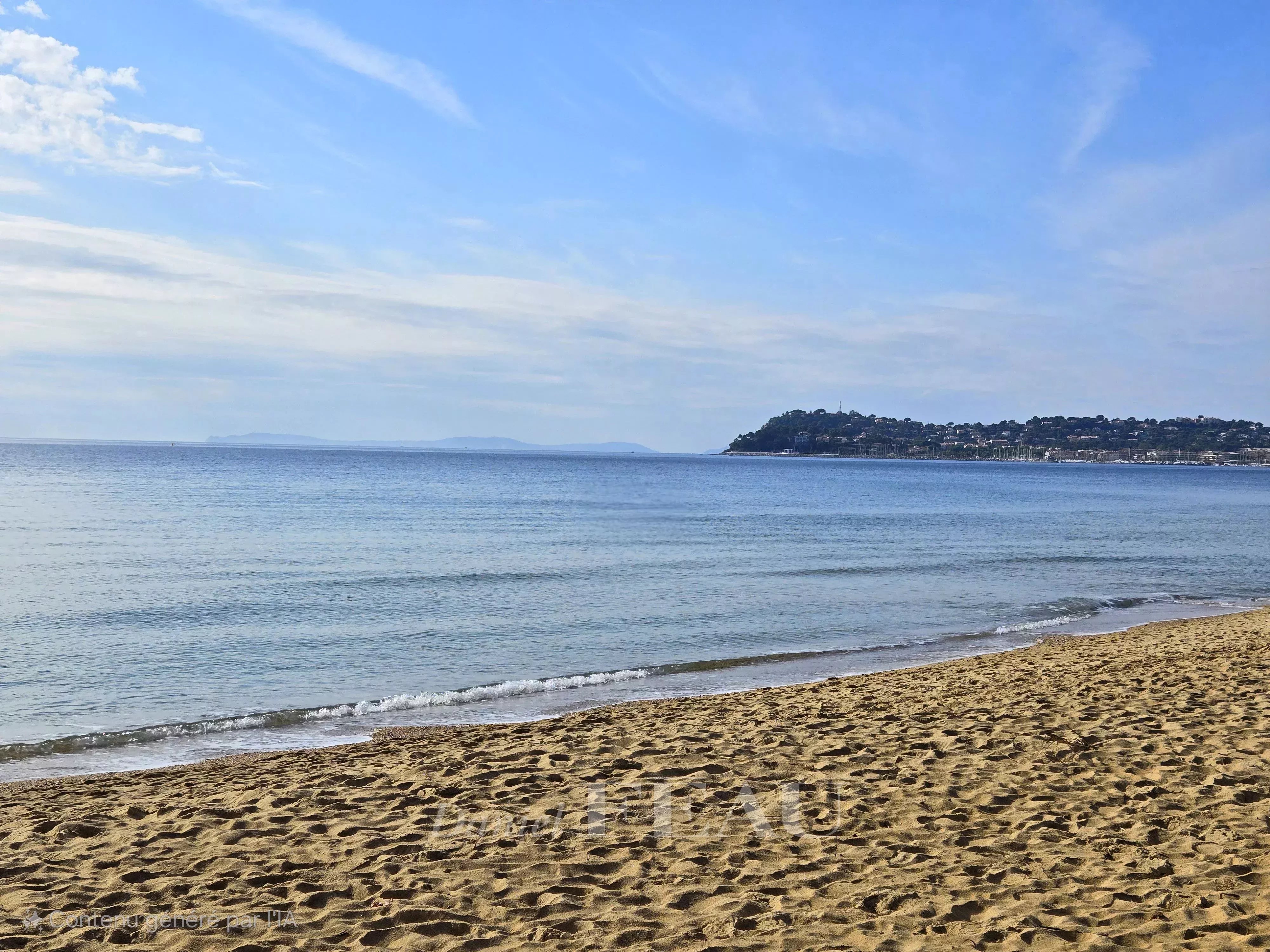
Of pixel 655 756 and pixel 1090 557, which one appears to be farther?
pixel 1090 557

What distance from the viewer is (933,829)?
6.08 metres

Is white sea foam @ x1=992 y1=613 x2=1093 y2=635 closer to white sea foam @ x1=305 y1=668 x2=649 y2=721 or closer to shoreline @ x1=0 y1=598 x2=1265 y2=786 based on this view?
shoreline @ x1=0 y1=598 x2=1265 y2=786

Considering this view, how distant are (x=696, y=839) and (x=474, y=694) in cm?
687

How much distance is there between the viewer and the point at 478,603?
19.2 m

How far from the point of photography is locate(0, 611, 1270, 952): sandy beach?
475 cm

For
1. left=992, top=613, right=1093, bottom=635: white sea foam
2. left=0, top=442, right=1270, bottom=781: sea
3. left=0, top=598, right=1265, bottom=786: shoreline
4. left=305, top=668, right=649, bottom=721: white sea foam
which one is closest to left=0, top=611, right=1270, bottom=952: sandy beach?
left=0, top=598, right=1265, bottom=786: shoreline

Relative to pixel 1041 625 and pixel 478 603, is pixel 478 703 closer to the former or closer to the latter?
pixel 478 603

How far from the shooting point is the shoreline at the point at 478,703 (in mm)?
9711

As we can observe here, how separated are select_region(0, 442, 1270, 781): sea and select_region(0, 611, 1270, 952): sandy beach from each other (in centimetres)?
281

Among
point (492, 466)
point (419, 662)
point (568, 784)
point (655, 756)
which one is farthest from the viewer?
point (492, 466)

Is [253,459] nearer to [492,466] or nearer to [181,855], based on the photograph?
[492,466]

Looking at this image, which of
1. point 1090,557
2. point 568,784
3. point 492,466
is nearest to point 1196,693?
point 568,784

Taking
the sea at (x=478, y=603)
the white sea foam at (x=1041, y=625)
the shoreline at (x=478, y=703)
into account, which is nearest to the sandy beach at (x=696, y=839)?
the shoreline at (x=478, y=703)

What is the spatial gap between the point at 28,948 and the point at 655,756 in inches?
189
